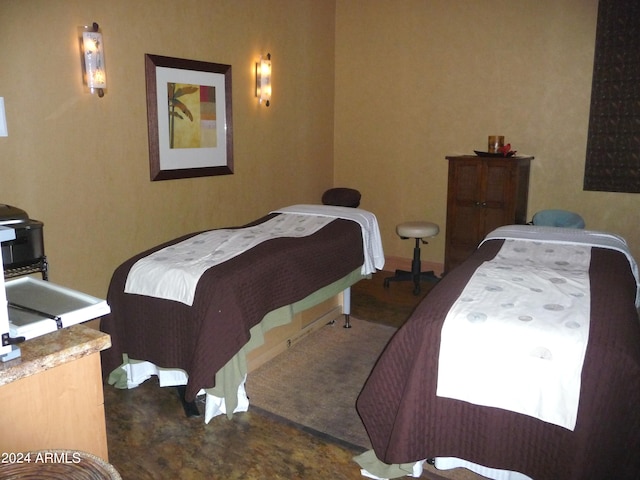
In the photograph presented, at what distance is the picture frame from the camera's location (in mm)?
3619

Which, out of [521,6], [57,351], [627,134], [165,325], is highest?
[521,6]

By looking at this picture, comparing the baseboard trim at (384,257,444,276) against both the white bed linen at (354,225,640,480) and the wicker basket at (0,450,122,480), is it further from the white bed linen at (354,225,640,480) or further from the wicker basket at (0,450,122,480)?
the wicker basket at (0,450,122,480)

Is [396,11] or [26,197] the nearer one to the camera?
[26,197]

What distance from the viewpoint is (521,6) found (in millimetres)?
4441

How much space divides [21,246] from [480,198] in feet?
10.9

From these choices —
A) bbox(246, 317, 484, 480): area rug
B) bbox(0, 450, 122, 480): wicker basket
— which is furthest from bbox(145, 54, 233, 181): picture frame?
bbox(0, 450, 122, 480): wicker basket

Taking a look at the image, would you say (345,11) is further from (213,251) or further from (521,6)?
(213,251)

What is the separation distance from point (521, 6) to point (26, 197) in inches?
159

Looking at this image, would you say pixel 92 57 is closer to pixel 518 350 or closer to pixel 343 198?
pixel 343 198

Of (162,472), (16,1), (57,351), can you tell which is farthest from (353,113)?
(57,351)

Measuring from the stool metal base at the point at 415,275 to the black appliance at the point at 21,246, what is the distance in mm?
2945

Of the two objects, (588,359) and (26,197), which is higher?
(26,197)

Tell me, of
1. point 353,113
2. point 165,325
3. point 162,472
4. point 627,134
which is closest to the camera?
point 162,472

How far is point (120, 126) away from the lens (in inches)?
135
